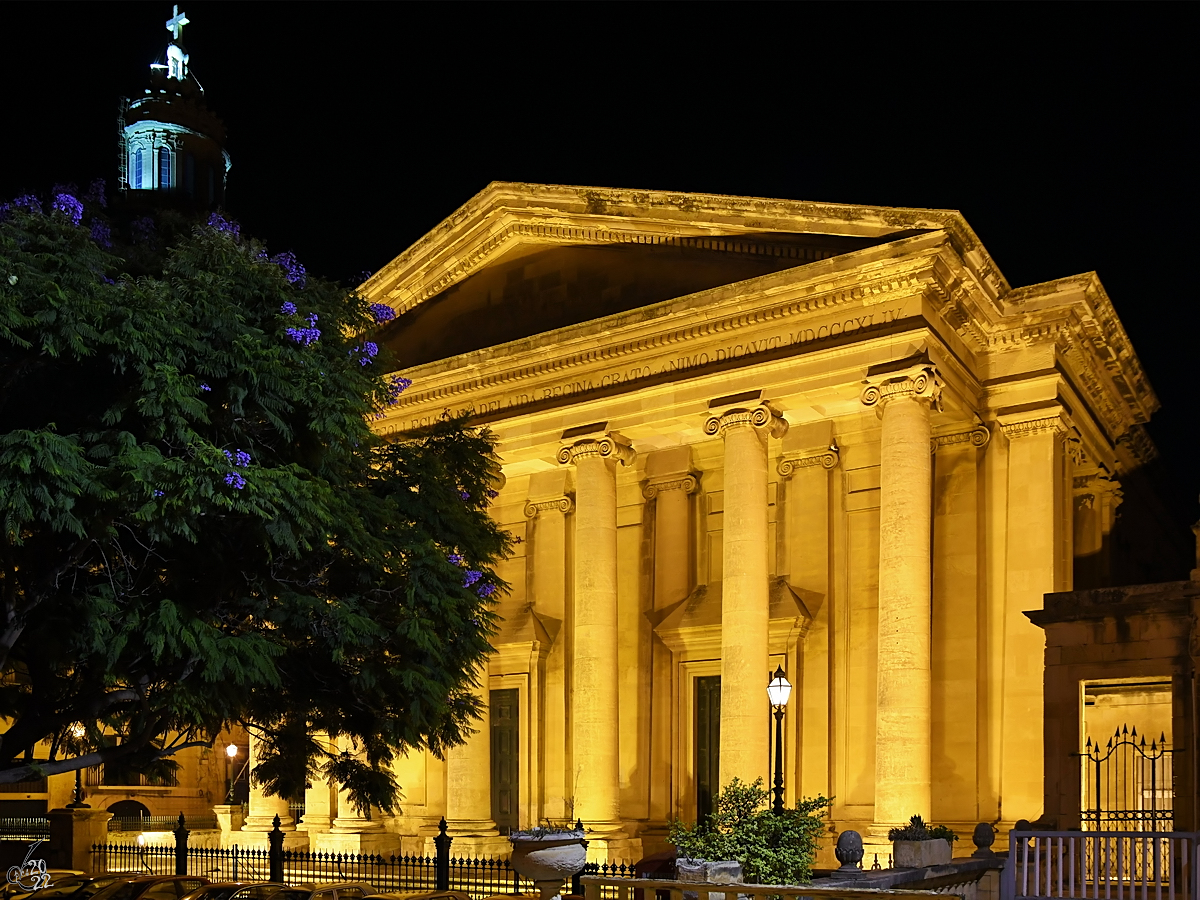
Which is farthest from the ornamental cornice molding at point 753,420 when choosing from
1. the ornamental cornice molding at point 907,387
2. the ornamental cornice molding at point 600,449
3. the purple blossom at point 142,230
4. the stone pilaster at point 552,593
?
the purple blossom at point 142,230

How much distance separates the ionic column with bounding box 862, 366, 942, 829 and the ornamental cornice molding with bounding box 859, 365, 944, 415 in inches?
0.7

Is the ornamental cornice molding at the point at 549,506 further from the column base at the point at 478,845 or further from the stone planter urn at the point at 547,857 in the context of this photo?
the stone planter urn at the point at 547,857

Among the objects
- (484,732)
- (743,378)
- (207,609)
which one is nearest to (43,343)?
(207,609)

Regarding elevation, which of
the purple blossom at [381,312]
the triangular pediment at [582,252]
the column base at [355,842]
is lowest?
the column base at [355,842]

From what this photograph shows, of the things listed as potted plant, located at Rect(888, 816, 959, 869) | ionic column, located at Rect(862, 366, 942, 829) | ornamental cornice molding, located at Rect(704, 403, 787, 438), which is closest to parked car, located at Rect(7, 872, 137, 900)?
potted plant, located at Rect(888, 816, 959, 869)

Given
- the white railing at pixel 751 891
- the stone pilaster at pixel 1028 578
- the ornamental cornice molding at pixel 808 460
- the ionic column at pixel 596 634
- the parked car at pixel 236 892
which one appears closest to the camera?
the white railing at pixel 751 891

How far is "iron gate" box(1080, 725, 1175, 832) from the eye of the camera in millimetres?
15211

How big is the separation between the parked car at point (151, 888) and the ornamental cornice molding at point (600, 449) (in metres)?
11.4

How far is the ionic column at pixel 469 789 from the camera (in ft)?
92.6

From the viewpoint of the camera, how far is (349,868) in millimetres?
25969

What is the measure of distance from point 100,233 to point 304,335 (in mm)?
2998

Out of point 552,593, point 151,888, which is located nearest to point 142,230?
point 151,888

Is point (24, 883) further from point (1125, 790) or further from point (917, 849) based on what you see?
point (1125, 790)

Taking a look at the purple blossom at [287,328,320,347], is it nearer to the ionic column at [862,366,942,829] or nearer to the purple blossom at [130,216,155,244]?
the purple blossom at [130,216,155,244]
